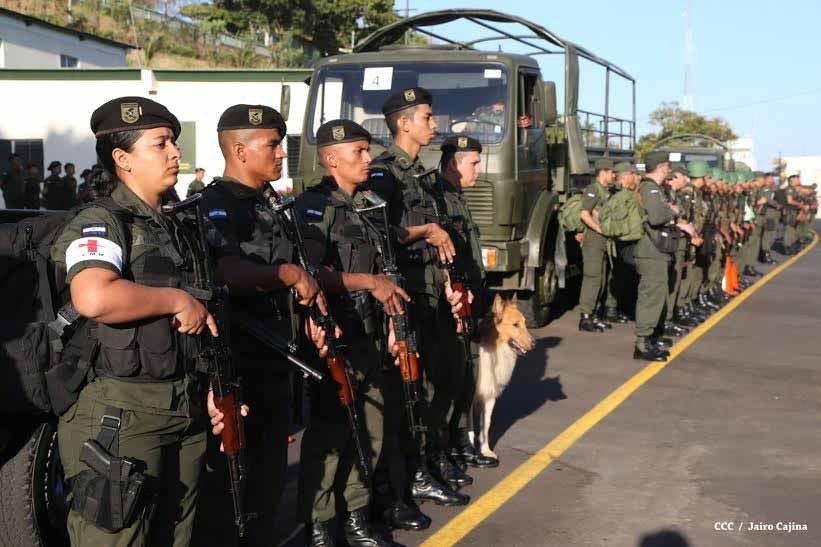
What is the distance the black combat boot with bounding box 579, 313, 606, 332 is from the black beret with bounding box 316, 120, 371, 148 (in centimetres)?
761

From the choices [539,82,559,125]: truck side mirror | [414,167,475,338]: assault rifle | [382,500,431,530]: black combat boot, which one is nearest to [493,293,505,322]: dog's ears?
[414,167,475,338]: assault rifle

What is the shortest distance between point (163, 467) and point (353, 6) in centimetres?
4317

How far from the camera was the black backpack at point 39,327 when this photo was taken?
3197mm

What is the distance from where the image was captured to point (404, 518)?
17.2 feet

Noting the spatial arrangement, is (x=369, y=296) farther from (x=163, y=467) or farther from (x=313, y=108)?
(x=313, y=108)

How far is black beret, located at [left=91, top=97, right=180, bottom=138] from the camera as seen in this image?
3.23 meters

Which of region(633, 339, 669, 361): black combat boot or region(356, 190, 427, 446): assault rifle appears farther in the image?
region(633, 339, 669, 361): black combat boot

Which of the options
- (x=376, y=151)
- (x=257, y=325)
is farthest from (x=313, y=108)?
(x=257, y=325)

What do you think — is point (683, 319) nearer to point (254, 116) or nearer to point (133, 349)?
point (254, 116)

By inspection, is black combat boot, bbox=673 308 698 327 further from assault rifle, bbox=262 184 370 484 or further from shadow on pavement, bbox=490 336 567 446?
assault rifle, bbox=262 184 370 484

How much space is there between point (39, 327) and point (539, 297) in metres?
8.53

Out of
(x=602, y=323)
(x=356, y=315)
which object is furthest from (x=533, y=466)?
(x=602, y=323)

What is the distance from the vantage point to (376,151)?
10.2 metres

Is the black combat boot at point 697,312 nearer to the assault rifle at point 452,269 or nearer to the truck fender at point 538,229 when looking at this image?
the truck fender at point 538,229
